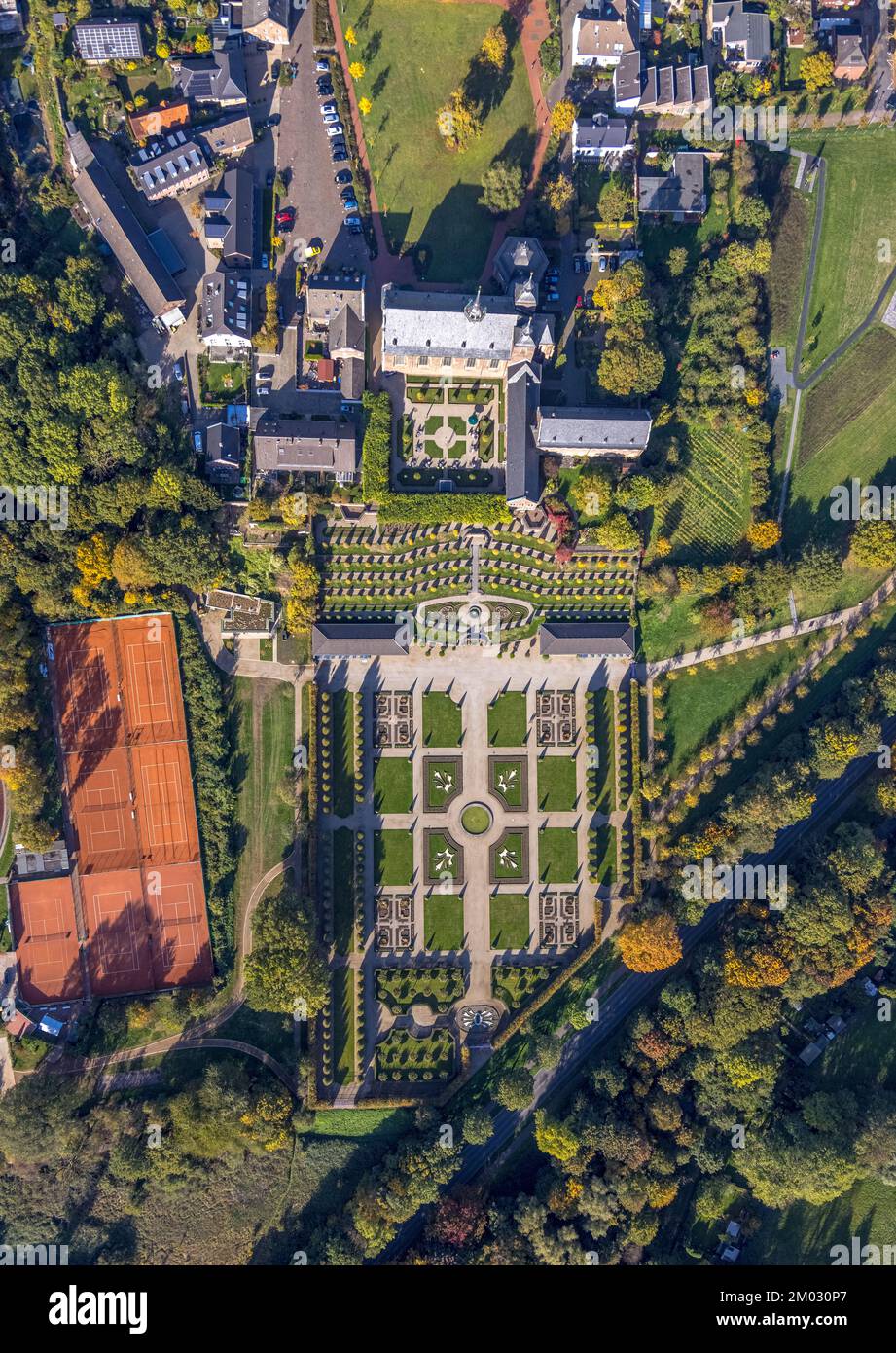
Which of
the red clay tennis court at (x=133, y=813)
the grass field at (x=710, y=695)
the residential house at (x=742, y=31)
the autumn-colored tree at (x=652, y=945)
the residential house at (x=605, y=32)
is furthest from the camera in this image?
the grass field at (x=710, y=695)

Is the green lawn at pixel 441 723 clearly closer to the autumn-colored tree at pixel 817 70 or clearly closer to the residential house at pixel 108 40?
the residential house at pixel 108 40

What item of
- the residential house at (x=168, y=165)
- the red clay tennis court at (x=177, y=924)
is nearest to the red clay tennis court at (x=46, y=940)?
the red clay tennis court at (x=177, y=924)

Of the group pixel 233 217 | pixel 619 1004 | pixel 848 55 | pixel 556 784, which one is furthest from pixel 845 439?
pixel 233 217

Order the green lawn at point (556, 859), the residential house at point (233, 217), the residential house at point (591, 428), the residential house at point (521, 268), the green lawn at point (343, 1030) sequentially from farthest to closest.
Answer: the green lawn at point (556, 859) → the green lawn at point (343, 1030) → the residential house at point (233, 217) → the residential house at point (591, 428) → the residential house at point (521, 268)

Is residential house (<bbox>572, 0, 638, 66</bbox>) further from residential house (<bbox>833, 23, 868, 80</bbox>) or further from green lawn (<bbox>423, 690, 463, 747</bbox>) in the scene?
green lawn (<bbox>423, 690, 463, 747</bbox>)

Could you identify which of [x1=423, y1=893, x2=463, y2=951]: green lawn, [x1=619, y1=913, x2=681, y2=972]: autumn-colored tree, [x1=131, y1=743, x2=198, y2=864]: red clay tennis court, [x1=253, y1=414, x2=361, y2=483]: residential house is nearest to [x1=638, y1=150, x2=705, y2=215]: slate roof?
[x1=253, y1=414, x2=361, y2=483]: residential house
